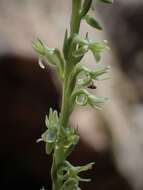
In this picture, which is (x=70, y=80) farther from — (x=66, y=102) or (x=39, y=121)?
(x=39, y=121)

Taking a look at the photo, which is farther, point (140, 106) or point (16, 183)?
point (140, 106)

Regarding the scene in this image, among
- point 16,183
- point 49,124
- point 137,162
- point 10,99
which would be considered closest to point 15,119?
point 10,99

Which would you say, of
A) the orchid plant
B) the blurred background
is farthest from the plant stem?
the blurred background

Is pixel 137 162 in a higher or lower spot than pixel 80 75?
lower

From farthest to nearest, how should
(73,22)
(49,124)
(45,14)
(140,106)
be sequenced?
(140,106)
(45,14)
(49,124)
(73,22)

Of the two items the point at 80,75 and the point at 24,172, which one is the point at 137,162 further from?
the point at 80,75

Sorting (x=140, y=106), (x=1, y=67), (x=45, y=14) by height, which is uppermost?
(x=45, y=14)

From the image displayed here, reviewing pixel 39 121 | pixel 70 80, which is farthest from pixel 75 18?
pixel 39 121

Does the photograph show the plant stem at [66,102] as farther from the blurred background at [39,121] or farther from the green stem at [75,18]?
the blurred background at [39,121]
